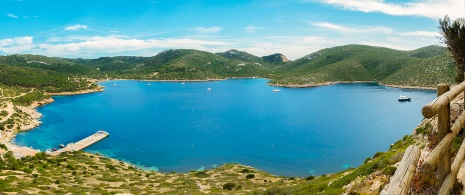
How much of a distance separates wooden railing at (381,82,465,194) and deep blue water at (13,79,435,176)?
2153 inches

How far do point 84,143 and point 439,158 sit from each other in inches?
3579

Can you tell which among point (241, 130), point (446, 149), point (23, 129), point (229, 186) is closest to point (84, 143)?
point (23, 129)

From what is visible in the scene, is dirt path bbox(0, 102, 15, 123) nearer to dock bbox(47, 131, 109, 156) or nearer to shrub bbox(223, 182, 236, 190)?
dock bbox(47, 131, 109, 156)

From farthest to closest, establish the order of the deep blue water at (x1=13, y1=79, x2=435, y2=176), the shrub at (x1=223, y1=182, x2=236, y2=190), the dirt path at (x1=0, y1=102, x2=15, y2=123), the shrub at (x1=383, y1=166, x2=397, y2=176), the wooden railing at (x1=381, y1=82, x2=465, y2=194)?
the dirt path at (x1=0, y1=102, x2=15, y2=123), the deep blue water at (x1=13, y1=79, x2=435, y2=176), the shrub at (x1=223, y1=182, x2=236, y2=190), the shrub at (x1=383, y1=166, x2=397, y2=176), the wooden railing at (x1=381, y1=82, x2=465, y2=194)

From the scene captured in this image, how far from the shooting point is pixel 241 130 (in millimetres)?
96312

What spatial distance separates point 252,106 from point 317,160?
77118 mm

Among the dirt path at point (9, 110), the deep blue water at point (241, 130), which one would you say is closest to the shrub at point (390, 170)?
the deep blue water at point (241, 130)

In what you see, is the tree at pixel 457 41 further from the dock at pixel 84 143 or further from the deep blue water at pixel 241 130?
the dock at pixel 84 143

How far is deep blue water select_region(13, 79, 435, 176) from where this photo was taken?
226 feet

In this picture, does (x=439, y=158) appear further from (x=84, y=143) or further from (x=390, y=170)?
(x=84, y=143)

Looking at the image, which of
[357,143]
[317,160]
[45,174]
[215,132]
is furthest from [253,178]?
[215,132]

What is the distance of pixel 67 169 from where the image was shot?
57.7 m

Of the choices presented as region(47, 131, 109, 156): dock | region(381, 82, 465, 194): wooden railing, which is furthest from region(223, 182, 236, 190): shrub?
region(47, 131, 109, 156): dock

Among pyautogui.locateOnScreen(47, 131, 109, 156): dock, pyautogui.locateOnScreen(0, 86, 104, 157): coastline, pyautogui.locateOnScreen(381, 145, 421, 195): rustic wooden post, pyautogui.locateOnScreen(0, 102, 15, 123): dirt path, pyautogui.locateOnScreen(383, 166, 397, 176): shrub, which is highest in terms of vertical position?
pyautogui.locateOnScreen(381, 145, 421, 195): rustic wooden post
